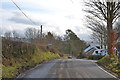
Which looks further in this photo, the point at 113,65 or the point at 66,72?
the point at 113,65

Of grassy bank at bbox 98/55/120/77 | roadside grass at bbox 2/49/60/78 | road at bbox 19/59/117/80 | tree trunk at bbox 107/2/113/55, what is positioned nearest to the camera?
road at bbox 19/59/117/80

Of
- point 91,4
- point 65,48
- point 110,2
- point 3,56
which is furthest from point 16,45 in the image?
point 65,48

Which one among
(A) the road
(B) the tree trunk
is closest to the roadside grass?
(A) the road

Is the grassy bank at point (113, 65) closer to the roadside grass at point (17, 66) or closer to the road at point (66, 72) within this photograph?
the road at point (66, 72)

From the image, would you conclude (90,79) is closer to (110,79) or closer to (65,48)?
(110,79)

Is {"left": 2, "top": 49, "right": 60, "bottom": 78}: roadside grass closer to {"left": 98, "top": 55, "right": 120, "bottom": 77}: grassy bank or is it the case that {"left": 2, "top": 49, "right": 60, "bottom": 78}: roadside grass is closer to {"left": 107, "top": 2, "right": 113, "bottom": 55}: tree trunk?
{"left": 98, "top": 55, "right": 120, "bottom": 77}: grassy bank

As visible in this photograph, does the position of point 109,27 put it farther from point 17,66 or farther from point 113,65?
point 17,66

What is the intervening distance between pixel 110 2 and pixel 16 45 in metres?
13.7

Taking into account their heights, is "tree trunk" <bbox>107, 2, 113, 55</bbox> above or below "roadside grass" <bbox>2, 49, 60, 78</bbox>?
above

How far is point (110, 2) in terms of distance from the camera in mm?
26469

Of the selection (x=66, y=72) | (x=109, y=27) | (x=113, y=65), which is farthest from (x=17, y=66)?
(x=109, y=27)

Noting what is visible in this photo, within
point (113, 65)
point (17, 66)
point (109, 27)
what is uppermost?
point (109, 27)

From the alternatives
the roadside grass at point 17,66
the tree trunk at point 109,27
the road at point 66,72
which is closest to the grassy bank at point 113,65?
the road at point 66,72

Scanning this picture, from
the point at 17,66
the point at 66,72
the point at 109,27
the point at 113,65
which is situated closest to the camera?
the point at 66,72
